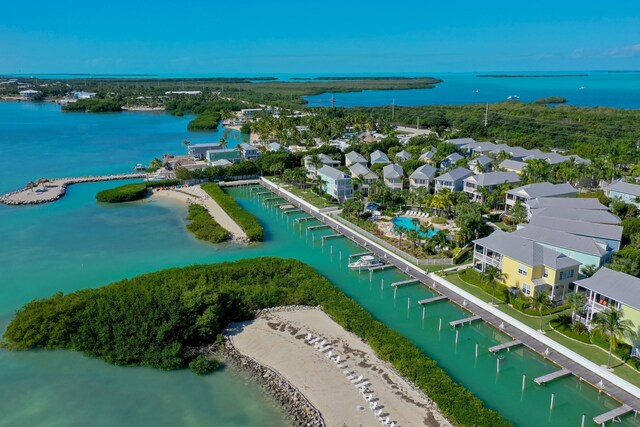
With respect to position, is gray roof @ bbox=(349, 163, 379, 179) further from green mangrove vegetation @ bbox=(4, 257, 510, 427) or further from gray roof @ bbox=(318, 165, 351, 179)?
green mangrove vegetation @ bbox=(4, 257, 510, 427)

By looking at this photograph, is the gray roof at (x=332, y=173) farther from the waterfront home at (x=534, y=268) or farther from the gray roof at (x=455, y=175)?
the waterfront home at (x=534, y=268)

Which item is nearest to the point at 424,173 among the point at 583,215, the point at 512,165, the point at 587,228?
the point at 512,165

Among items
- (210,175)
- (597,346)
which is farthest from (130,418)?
(210,175)

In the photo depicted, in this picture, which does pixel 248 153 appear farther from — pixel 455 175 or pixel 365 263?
pixel 365 263

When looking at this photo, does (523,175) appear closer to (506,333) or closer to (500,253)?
(500,253)

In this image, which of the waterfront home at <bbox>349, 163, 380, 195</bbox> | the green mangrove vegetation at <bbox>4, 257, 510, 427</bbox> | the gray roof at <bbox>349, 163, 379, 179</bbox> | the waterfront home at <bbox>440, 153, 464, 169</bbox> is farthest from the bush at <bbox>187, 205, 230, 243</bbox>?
the waterfront home at <bbox>440, 153, 464, 169</bbox>

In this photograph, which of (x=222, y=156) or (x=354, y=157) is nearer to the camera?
(x=354, y=157)
